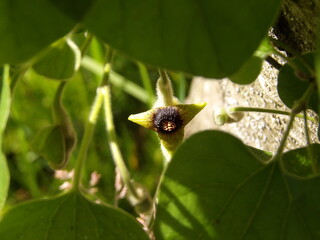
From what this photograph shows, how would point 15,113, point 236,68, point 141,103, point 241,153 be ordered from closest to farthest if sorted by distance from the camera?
point 236,68, point 241,153, point 15,113, point 141,103

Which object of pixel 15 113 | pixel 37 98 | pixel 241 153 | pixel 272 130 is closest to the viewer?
pixel 241 153

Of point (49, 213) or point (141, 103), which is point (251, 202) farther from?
point (141, 103)

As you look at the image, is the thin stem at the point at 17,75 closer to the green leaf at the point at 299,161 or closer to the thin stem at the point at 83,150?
the thin stem at the point at 83,150

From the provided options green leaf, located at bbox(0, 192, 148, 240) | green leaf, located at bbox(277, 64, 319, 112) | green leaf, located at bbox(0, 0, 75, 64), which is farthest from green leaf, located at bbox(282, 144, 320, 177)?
green leaf, located at bbox(0, 0, 75, 64)

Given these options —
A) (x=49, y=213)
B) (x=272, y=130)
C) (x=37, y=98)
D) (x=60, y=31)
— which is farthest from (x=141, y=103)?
(x=60, y=31)

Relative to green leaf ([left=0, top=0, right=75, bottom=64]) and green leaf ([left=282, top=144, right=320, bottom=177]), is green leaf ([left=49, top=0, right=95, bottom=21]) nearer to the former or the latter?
green leaf ([left=0, top=0, right=75, bottom=64])

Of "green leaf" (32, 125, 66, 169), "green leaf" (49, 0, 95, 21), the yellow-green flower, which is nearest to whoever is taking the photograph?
"green leaf" (49, 0, 95, 21)
